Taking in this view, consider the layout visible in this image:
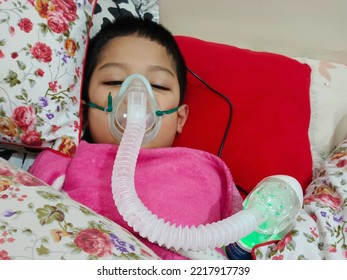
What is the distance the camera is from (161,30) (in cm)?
128

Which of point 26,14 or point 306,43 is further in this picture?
point 306,43

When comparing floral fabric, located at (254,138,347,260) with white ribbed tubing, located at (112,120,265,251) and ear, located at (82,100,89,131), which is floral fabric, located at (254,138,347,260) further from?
ear, located at (82,100,89,131)

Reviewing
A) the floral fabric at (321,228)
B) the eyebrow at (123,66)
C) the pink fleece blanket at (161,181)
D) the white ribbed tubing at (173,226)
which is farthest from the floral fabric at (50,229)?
the eyebrow at (123,66)

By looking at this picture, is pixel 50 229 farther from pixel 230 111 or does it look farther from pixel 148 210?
pixel 230 111

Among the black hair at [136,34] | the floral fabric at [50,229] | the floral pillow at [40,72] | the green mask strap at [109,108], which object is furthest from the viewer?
the black hair at [136,34]

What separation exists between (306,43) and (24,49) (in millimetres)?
986

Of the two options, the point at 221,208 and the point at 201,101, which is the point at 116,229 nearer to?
the point at 221,208

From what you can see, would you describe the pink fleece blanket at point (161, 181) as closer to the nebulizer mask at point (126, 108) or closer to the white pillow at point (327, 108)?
the nebulizer mask at point (126, 108)

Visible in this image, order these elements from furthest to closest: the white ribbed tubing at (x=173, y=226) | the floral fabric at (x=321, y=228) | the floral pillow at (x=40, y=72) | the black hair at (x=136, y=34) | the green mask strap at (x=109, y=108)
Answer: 1. the black hair at (x=136, y=34)
2. the green mask strap at (x=109, y=108)
3. the floral pillow at (x=40, y=72)
4. the floral fabric at (x=321, y=228)
5. the white ribbed tubing at (x=173, y=226)

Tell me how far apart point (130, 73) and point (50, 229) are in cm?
54

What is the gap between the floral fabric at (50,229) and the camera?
2.22ft

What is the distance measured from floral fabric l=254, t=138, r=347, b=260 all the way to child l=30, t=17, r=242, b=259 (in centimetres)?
17

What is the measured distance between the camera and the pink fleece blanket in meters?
1.01
